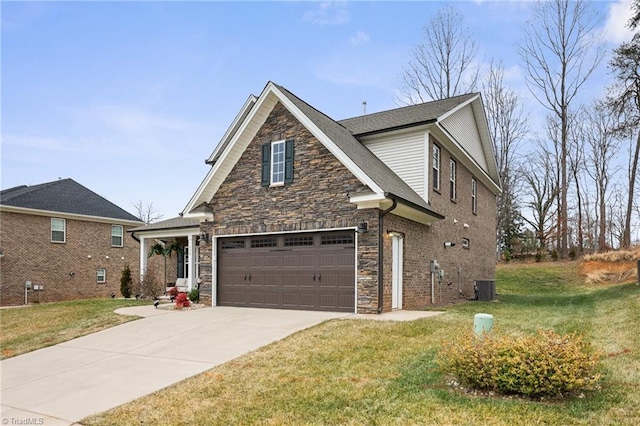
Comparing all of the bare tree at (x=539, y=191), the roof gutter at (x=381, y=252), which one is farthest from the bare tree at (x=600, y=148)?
the roof gutter at (x=381, y=252)

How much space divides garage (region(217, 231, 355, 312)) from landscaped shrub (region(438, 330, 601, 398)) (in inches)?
266

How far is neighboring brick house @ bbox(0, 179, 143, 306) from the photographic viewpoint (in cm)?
2338

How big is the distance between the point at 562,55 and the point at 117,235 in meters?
32.3

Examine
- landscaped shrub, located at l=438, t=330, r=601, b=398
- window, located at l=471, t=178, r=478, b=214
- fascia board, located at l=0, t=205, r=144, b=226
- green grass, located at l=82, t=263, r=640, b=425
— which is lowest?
green grass, located at l=82, t=263, r=640, b=425

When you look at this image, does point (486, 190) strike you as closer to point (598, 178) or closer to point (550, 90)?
point (550, 90)

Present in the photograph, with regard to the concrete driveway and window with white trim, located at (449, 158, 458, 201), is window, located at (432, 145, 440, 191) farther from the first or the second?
the concrete driveway

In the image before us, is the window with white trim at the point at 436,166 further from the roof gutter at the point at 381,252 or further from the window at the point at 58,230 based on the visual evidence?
the window at the point at 58,230

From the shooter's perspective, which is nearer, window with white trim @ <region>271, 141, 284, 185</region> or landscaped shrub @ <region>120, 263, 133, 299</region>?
window with white trim @ <region>271, 141, 284, 185</region>

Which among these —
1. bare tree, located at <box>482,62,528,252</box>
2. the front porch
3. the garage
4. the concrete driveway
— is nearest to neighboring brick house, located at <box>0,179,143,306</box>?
the front porch

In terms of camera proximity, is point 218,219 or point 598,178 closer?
point 218,219

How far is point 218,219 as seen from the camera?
48.3 ft

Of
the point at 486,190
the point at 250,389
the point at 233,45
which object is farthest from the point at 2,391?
the point at 486,190

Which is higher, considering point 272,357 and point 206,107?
point 206,107

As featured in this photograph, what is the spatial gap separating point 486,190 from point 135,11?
56.5ft
